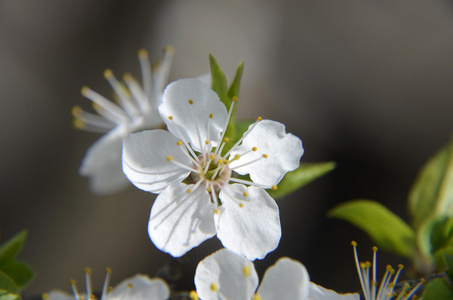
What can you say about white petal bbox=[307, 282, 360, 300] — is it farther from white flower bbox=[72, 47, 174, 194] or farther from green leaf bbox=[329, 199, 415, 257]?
white flower bbox=[72, 47, 174, 194]

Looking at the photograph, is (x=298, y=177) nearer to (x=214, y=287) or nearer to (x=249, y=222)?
(x=249, y=222)

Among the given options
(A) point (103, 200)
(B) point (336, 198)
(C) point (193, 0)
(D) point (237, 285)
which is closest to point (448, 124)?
(B) point (336, 198)

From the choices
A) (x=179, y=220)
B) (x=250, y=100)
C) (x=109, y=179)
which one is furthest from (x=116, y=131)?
(x=250, y=100)

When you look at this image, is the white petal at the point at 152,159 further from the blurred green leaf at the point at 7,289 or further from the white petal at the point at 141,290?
the blurred green leaf at the point at 7,289

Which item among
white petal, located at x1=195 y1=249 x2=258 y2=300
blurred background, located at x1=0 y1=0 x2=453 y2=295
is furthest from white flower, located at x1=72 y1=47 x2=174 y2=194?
blurred background, located at x1=0 y1=0 x2=453 y2=295

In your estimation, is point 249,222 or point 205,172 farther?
point 205,172

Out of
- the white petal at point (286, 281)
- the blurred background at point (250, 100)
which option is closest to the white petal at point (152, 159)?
the white petal at point (286, 281)

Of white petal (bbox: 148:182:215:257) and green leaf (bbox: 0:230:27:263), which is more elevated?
white petal (bbox: 148:182:215:257)
